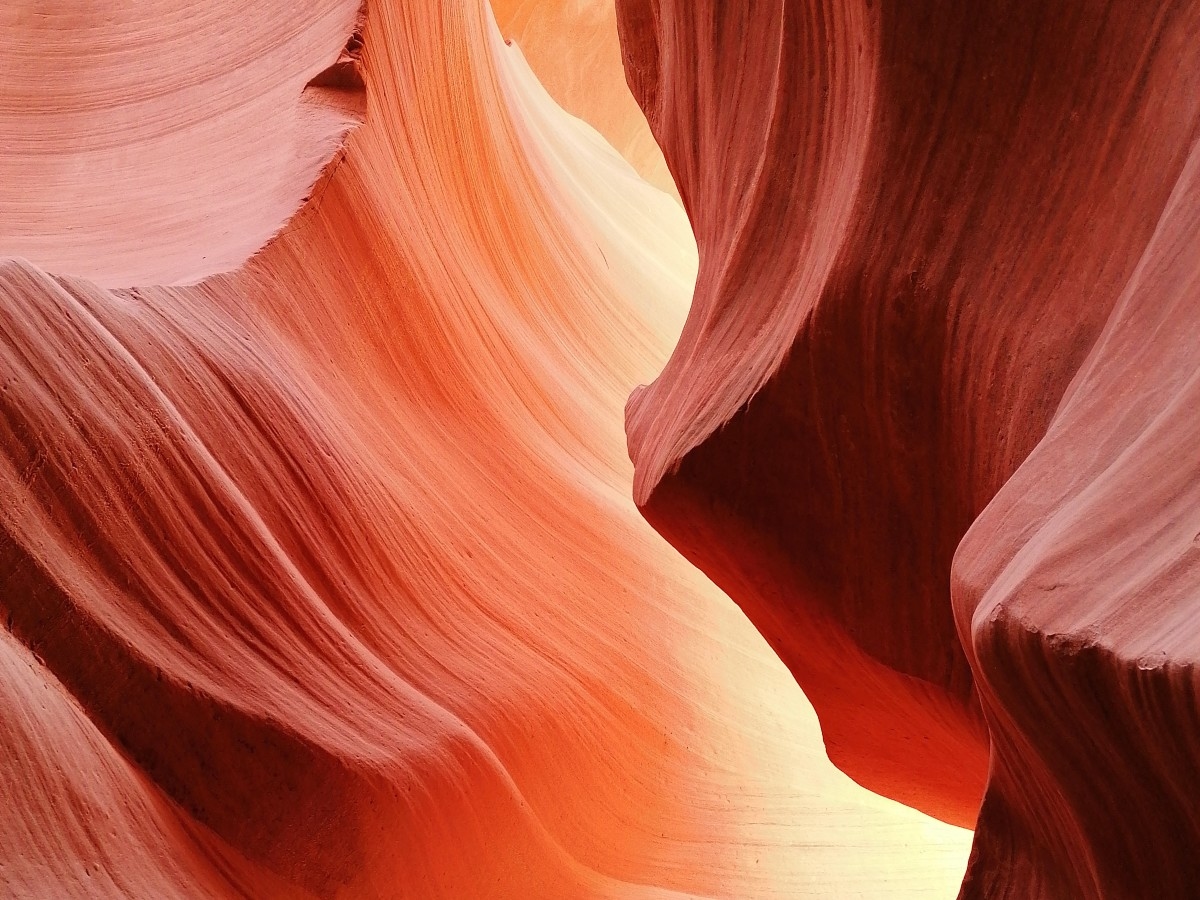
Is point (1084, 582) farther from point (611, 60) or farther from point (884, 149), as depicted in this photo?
point (611, 60)

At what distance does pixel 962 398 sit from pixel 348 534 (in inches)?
43.5

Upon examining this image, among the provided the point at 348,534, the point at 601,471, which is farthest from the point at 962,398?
the point at 601,471

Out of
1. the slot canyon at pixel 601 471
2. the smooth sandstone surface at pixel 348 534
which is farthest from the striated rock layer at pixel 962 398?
the smooth sandstone surface at pixel 348 534

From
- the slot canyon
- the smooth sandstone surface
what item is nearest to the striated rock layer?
the slot canyon

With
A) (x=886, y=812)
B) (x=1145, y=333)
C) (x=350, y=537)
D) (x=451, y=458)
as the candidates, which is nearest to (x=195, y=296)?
(x=350, y=537)

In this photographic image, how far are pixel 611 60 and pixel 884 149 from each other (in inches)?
186

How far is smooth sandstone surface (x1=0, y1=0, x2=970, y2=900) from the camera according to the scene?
170cm

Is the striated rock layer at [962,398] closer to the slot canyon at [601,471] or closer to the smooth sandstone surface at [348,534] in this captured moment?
the slot canyon at [601,471]

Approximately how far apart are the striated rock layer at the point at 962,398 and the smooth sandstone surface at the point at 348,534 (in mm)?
527

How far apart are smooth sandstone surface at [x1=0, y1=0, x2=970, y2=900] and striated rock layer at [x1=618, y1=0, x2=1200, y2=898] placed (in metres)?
0.53

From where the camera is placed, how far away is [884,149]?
1559 millimetres

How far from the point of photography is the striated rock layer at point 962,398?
1.02 m

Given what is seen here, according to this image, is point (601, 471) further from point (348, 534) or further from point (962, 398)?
point (962, 398)

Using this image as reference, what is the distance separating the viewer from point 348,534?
7.09ft
